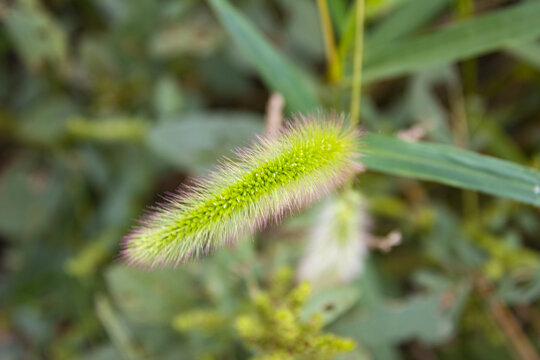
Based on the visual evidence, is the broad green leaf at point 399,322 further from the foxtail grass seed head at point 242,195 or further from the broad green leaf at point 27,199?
the broad green leaf at point 27,199

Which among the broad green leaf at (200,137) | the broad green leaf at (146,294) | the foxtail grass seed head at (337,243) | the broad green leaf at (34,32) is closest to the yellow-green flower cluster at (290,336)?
the foxtail grass seed head at (337,243)

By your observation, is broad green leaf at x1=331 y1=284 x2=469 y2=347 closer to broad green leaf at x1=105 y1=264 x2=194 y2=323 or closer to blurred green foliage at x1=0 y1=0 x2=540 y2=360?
blurred green foliage at x1=0 y1=0 x2=540 y2=360

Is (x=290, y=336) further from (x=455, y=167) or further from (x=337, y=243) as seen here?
(x=455, y=167)

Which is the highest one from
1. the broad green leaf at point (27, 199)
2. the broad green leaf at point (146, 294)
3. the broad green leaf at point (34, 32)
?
the broad green leaf at point (34, 32)

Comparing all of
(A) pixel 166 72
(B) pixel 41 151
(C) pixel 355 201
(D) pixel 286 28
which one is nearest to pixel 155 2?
(A) pixel 166 72

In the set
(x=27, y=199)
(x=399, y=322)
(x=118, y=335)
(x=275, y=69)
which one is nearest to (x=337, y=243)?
(x=399, y=322)

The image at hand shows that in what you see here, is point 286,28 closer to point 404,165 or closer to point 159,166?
point 159,166

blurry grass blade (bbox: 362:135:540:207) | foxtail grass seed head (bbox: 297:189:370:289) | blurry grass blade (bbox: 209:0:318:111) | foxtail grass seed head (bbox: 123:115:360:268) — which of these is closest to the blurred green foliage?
blurry grass blade (bbox: 209:0:318:111)
